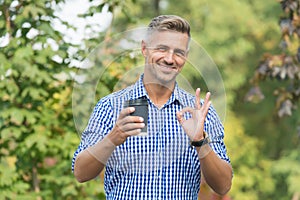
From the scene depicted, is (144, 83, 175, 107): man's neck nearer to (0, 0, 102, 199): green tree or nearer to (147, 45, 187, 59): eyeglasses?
(147, 45, 187, 59): eyeglasses

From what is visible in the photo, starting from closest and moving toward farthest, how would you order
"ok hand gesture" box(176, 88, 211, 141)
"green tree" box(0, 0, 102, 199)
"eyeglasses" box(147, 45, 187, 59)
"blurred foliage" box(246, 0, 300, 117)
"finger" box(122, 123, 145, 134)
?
"finger" box(122, 123, 145, 134), "ok hand gesture" box(176, 88, 211, 141), "eyeglasses" box(147, 45, 187, 59), "green tree" box(0, 0, 102, 199), "blurred foliage" box(246, 0, 300, 117)

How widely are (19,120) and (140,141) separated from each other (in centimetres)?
273

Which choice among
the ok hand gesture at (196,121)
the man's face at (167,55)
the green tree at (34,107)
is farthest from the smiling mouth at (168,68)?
the green tree at (34,107)

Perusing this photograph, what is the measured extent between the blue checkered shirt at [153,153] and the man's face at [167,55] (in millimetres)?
134

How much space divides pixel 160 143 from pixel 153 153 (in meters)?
0.05

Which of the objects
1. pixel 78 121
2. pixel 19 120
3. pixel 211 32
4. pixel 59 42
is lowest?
pixel 78 121

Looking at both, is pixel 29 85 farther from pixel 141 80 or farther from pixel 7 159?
pixel 141 80

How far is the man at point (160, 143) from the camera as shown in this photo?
110 inches

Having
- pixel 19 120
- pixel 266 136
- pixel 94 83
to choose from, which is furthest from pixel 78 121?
pixel 266 136

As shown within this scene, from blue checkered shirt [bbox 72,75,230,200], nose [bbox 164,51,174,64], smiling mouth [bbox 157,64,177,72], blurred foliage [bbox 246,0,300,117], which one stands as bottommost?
blue checkered shirt [bbox 72,75,230,200]

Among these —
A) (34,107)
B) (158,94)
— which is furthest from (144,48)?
(34,107)

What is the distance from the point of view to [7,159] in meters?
5.75

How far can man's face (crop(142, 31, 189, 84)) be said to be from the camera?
2768mm

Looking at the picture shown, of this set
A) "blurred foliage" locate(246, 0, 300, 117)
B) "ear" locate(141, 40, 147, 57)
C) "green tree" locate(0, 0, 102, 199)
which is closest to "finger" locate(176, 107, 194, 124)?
"ear" locate(141, 40, 147, 57)
